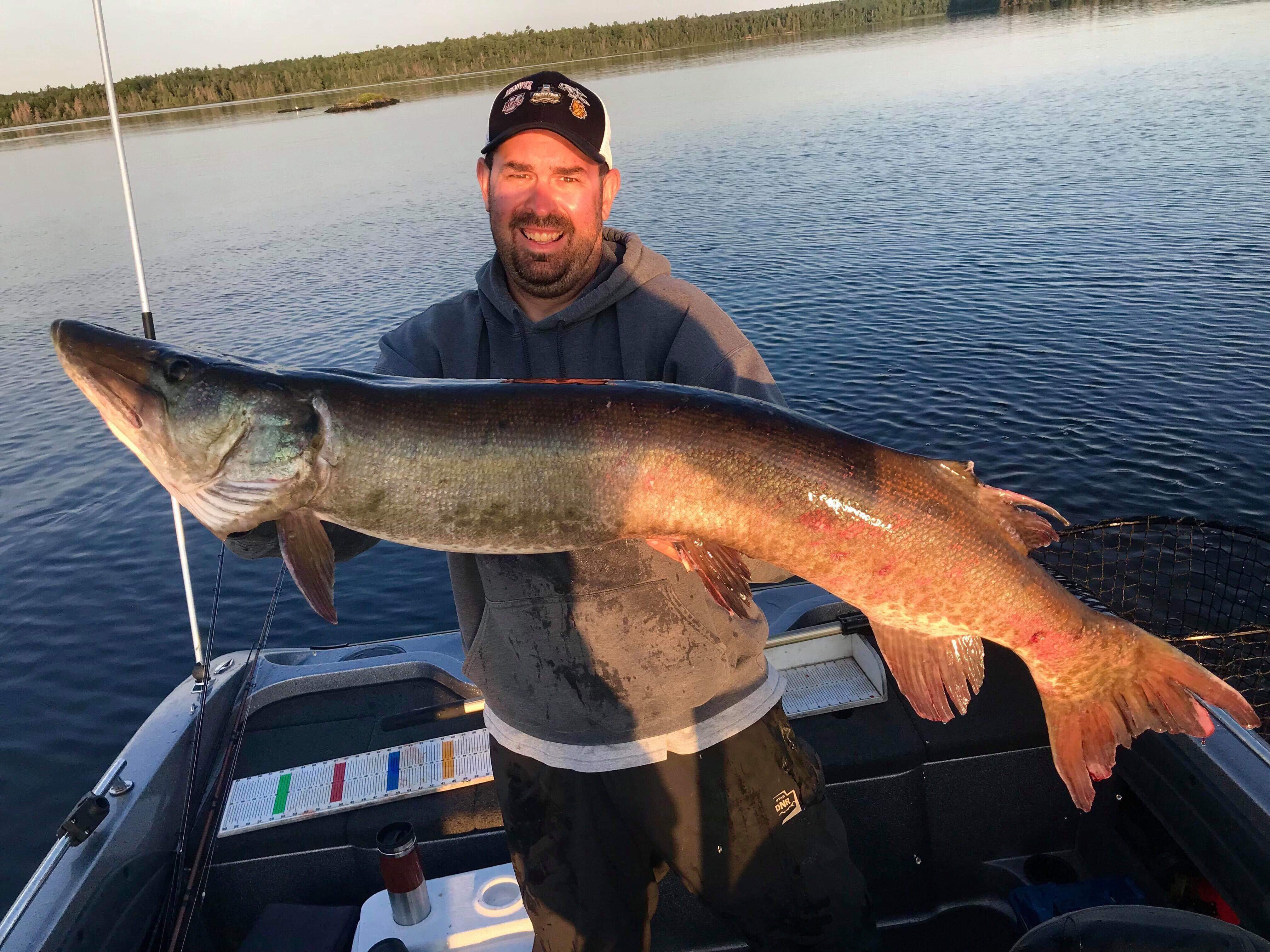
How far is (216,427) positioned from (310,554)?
441 mm

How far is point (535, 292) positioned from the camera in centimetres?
299

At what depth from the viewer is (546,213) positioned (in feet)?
9.61

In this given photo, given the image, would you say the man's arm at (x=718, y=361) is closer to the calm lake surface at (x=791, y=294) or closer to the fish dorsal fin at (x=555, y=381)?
the fish dorsal fin at (x=555, y=381)

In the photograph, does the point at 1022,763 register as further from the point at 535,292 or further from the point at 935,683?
the point at 535,292

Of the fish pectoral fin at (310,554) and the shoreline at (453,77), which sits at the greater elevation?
the shoreline at (453,77)

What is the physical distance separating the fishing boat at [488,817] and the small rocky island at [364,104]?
7077 centimetres

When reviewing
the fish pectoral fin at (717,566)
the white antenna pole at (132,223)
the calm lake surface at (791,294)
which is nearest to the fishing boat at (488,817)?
the white antenna pole at (132,223)

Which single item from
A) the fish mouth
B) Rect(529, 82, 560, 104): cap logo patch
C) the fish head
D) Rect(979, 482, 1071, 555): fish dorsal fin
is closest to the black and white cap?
Rect(529, 82, 560, 104): cap logo patch

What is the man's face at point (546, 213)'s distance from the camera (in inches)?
116

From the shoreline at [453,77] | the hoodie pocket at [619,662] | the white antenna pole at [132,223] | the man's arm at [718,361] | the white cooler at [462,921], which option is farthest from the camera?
the shoreline at [453,77]

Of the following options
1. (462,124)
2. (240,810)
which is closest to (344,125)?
(462,124)

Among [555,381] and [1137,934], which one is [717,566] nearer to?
[555,381]

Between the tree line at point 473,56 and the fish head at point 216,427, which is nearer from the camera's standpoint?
the fish head at point 216,427

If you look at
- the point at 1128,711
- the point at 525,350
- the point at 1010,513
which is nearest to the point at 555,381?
the point at 525,350
